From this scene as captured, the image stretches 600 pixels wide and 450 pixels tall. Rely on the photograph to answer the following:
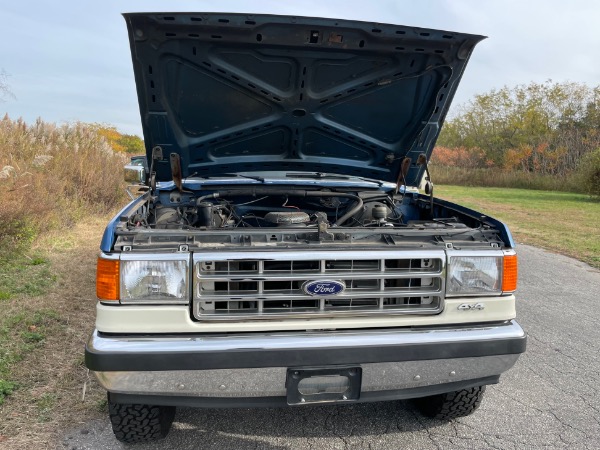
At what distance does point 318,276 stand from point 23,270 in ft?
15.9

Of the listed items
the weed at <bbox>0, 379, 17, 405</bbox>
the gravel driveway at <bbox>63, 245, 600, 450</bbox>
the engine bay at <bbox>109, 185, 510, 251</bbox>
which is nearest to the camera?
the engine bay at <bbox>109, 185, 510, 251</bbox>

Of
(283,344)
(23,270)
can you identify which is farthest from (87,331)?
(283,344)

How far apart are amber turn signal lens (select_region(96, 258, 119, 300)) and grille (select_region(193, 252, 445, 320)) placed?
359mm

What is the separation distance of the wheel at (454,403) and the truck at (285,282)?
15 millimetres

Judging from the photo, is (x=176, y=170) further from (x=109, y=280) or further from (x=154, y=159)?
(x=109, y=280)

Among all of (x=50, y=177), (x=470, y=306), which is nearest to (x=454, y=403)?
(x=470, y=306)

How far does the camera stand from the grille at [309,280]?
2336 mm

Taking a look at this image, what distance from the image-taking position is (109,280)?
228cm

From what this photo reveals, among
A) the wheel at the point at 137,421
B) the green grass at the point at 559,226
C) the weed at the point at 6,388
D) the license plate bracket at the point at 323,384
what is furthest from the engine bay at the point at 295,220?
the green grass at the point at 559,226

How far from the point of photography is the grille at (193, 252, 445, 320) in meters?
2.34

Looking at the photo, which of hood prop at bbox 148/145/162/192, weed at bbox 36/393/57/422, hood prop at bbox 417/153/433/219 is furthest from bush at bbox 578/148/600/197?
weed at bbox 36/393/57/422

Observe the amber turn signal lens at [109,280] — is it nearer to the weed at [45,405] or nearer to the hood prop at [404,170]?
the weed at [45,405]

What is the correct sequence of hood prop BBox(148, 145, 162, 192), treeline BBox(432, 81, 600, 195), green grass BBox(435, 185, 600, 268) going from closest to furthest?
hood prop BBox(148, 145, 162, 192), green grass BBox(435, 185, 600, 268), treeline BBox(432, 81, 600, 195)

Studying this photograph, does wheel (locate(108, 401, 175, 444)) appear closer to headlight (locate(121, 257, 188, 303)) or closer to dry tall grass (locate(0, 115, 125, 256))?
headlight (locate(121, 257, 188, 303))
